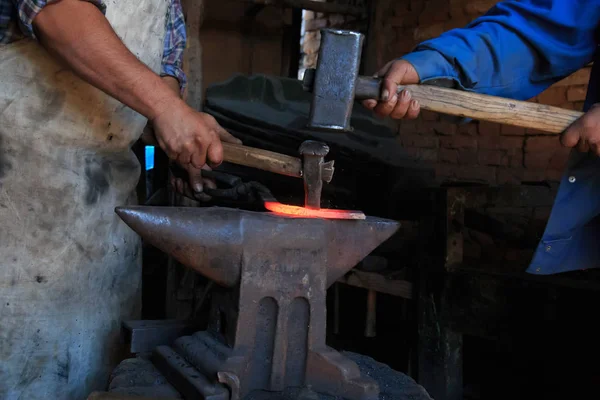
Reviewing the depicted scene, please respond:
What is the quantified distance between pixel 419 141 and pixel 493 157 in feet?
2.01

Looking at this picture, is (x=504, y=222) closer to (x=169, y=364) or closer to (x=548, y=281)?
(x=548, y=281)

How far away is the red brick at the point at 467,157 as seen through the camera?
14.8 feet

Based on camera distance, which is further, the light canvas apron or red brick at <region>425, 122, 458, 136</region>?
red brick at <region>425, 122, 458, 136</region>

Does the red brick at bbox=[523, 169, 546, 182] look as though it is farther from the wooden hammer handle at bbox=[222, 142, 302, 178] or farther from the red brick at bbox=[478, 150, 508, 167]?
the wooden hammer handle at bbox=[222, 142, 302, 178]

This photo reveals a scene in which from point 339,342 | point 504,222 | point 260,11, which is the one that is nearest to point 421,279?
point 504,222

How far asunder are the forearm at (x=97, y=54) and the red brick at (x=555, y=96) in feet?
10.5

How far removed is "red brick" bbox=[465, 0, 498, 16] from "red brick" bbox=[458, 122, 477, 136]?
0.81 meters

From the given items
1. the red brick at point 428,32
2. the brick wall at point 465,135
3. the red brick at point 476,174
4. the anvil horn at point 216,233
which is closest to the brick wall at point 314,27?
the brick wall at point 465,135

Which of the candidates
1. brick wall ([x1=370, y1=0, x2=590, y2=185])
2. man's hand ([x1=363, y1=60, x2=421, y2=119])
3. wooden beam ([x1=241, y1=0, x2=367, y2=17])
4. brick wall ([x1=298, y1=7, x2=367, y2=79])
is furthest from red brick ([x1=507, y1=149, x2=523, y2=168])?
man's hand ([x1=363, y1=60, x2=421, y2=119])

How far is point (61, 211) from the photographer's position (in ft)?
5.91

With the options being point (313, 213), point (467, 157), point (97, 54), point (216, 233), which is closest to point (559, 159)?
point (467, 157)

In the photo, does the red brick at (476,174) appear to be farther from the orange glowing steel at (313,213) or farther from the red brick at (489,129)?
the orange glowing steel at (313,213)

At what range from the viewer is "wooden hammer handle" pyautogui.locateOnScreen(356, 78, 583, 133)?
1999 millimetres

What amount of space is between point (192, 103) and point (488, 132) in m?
2.17
